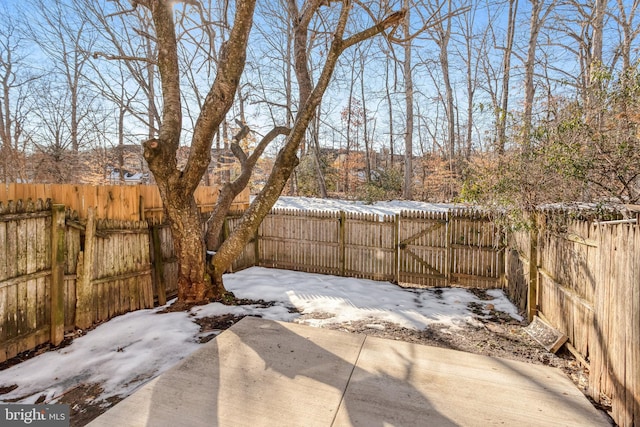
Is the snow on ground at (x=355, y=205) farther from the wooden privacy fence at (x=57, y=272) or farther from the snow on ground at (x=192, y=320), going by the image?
the wooden privacy fence at (x=57, y=272)

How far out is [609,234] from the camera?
8.36 ft

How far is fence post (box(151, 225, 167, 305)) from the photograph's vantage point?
16.5 ft

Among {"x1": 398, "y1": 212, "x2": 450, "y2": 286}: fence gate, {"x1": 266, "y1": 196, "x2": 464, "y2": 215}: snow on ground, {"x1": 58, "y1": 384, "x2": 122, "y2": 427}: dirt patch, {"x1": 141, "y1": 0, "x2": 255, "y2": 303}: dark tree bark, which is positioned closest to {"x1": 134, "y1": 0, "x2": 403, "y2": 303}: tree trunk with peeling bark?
{"x1": 141, "y1": 0, "x2": 255, "y2": 303}: dark tree bark

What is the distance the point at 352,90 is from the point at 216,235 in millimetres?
15804

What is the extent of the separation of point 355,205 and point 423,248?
6.36 m

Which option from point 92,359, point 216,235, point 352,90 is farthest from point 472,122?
point 92,359

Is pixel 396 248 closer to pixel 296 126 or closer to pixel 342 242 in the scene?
pixel 342 242

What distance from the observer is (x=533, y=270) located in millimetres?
4441

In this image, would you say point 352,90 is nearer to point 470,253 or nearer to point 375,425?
point 470,253

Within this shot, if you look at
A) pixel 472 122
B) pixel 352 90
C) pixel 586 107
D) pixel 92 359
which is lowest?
pixel 92 359

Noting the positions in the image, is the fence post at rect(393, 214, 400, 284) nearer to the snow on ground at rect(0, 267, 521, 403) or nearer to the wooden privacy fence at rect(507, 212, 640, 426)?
the snow on ground at rect(0, 267, 521, 403)

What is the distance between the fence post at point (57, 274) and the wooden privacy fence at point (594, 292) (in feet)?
17.6

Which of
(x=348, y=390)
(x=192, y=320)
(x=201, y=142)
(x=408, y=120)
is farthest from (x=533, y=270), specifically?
(x=408, y=120)

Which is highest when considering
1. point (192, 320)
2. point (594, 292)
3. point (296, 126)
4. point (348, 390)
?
point (296, 126)
